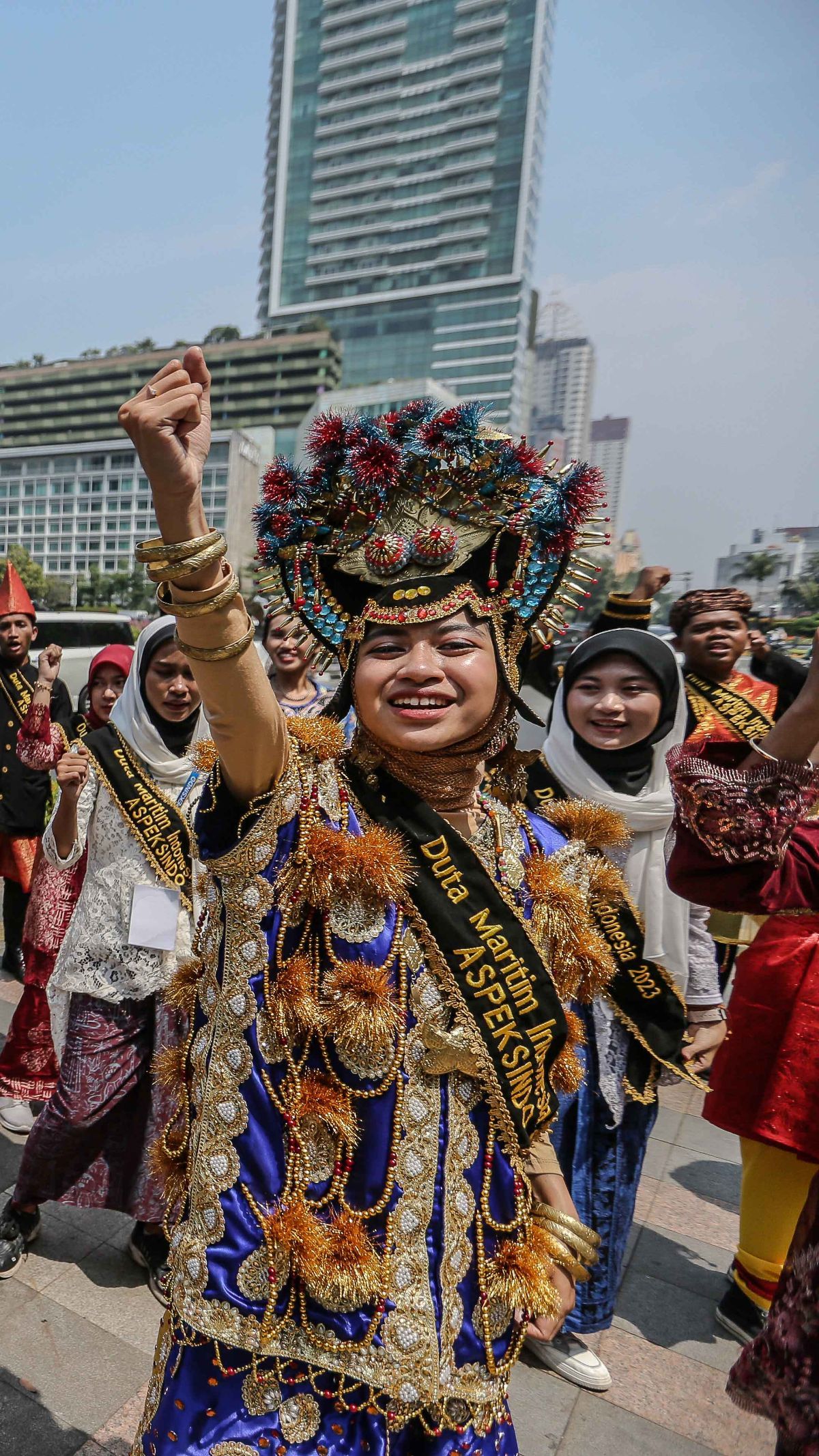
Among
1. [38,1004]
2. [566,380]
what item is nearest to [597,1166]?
[38,1004]

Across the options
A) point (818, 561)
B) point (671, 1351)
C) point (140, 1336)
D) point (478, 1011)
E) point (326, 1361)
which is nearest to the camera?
point (326, 1361)

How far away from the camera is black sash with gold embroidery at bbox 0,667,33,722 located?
5.04 metres

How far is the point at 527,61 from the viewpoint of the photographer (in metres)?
102

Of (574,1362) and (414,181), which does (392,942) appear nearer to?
(574,1362)

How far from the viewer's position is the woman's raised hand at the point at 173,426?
1.04 metres

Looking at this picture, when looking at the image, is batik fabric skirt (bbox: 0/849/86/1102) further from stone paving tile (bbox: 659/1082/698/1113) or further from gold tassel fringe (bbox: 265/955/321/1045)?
stone paving tile (bbox: 659/1082/698/1113)

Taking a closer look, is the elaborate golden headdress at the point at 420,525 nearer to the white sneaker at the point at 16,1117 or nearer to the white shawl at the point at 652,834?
the white shawl at the point at 652,834

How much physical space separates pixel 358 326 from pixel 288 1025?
12065 centimetres

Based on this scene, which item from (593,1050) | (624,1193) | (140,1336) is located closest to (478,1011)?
(593,1050)

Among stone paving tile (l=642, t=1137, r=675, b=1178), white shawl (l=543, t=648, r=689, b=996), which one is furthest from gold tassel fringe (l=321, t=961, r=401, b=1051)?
stone paving tile (l=642, t=1137, r=675, b=1178)

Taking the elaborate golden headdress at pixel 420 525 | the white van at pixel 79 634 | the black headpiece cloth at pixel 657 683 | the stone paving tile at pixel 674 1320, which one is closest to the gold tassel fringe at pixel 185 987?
the elaborate golden headdress at pixel 420 525

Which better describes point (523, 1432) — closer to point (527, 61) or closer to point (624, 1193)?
point (624, 1193)

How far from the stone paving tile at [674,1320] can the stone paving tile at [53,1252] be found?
5.96 feet

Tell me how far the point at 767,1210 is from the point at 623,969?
98 cm
